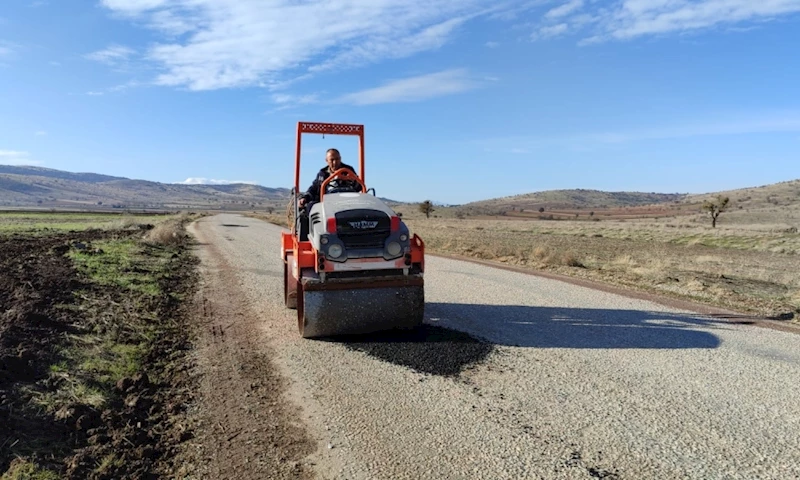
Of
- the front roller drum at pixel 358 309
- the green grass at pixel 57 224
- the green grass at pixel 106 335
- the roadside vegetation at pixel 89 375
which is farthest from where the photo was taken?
the green grass at pixel 57 224

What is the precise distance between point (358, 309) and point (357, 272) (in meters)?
0.51

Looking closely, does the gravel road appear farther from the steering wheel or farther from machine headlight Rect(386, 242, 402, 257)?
the steering wheel

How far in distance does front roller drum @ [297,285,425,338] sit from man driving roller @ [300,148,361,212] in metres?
1.75

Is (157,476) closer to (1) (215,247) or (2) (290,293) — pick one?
(2) (290,293)

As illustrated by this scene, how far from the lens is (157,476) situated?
160 inches

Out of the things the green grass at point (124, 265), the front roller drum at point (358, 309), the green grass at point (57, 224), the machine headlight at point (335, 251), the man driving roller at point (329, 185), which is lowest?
the green grass at point (57, 224)

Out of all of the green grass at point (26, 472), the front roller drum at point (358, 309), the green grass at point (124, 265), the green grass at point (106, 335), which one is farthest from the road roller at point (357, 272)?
the green grass at point (124, 265)

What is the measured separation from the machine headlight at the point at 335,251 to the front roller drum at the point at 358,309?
0.48 meters

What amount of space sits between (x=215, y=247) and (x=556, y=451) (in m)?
21.2

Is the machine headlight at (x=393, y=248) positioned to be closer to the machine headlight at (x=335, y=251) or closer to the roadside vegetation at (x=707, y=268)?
the machine headlight at (x=335, y=251)

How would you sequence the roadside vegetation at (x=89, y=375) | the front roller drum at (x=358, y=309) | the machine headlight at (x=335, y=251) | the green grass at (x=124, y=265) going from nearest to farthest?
the roadside vegetation at (x=89, y=375) < the machine headlight at (x=335, y=251) < the front roller drum at (x=358, y=309) < the green grass at (x=124, y=265)

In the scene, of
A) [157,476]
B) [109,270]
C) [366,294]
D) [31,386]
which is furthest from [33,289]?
[157,476]

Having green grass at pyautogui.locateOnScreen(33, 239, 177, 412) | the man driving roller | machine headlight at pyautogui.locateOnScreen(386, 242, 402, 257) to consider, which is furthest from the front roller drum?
green grass at pyautogui.locateOnScreen(33, 239, 177, 412)

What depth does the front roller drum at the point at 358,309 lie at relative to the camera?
289 inches
